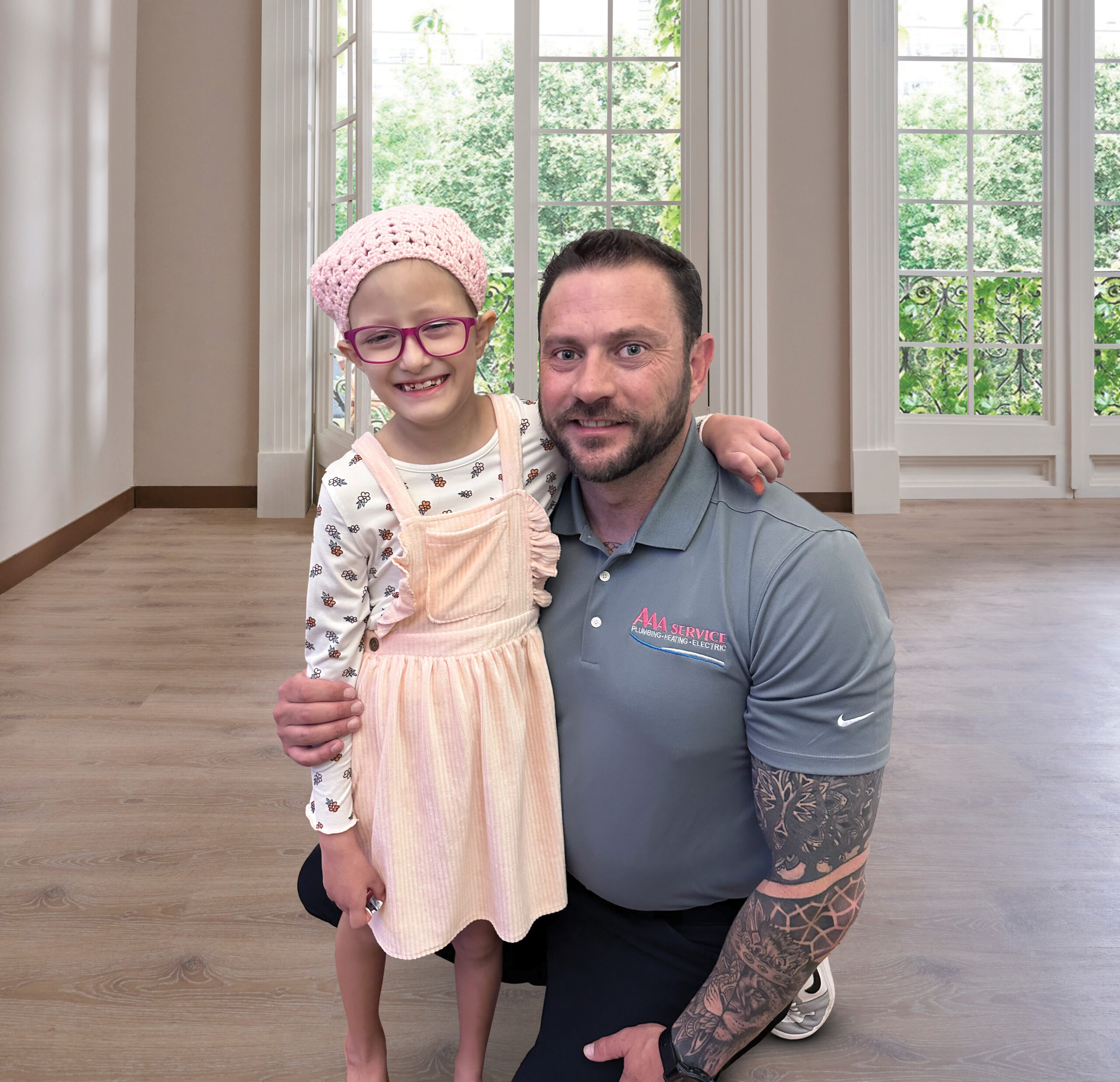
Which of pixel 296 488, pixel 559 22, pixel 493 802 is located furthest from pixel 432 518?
pixel 559 22

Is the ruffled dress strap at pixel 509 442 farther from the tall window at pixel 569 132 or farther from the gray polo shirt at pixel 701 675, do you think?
the tall window at pixel 569 132

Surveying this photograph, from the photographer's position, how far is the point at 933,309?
5453 millimetres

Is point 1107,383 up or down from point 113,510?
up

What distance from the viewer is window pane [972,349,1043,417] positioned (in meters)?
5.52

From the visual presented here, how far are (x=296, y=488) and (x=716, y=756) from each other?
434cm

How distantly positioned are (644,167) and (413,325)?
14.4 feet

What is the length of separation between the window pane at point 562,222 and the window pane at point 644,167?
0.42ft

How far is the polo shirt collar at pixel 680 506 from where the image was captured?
117 cm

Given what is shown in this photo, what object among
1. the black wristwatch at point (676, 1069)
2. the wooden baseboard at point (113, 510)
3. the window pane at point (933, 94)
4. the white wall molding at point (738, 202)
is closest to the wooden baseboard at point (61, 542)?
the wooden baseboard at point (113, 510)

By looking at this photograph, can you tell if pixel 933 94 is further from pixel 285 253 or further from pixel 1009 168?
pixel 285 253

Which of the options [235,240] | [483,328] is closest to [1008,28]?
[235,240]

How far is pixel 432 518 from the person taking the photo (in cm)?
115

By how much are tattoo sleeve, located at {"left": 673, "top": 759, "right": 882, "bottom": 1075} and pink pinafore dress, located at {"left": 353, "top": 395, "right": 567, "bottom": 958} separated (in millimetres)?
227

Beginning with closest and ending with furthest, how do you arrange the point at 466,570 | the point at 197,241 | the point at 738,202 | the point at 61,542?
the point at 466,570 < the point at 61,542 < the point at 738,202 < the point at 197,241
